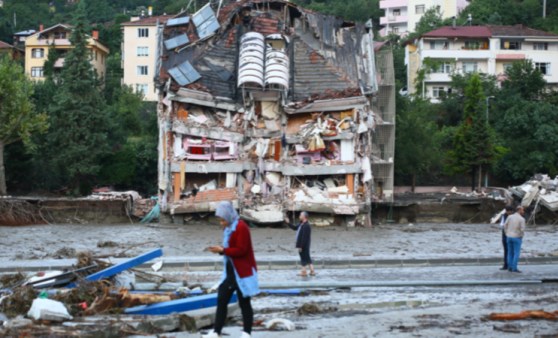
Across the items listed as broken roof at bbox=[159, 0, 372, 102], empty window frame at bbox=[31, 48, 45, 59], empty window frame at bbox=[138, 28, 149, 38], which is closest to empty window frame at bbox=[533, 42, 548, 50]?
empty window frame at bbox=[138, 28, 149, 38]

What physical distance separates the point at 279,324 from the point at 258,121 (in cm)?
3412

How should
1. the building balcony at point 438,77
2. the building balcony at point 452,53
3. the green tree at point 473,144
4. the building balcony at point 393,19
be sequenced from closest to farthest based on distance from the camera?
the green tree at point 473,144
the building balcony at point 438,77
the building balcony at point 452,53
the building balcony at point 393,19

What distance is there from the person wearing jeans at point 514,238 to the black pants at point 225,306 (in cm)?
1119

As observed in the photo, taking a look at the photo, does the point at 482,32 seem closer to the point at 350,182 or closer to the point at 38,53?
the point at 38,53

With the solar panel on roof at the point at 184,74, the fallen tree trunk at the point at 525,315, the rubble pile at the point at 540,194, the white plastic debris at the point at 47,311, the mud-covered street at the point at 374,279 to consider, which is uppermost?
the solar panel on roof at the point at 184,74

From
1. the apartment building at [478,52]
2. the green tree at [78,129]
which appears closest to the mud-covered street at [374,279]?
the green tree at [78,129]

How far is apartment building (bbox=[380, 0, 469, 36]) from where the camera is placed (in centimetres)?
10825

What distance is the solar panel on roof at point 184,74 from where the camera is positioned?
1819 inches

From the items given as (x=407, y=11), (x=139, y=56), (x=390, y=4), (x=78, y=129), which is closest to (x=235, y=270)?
(x=78, y=129)

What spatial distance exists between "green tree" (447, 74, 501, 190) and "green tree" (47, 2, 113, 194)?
70.8ft

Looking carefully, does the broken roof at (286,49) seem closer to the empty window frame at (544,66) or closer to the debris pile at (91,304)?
the debris pile at (91,304)

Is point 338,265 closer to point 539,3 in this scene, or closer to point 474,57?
point 474,57

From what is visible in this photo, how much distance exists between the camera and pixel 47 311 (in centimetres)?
1377

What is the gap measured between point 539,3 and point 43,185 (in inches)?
2426
